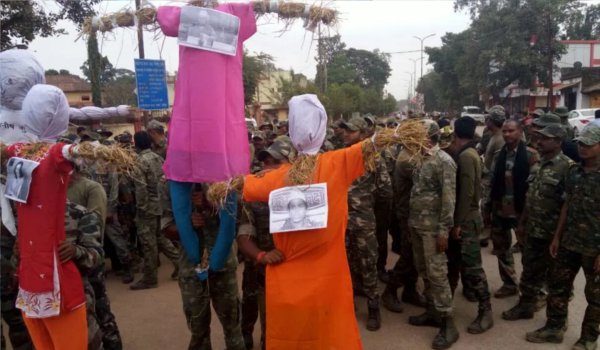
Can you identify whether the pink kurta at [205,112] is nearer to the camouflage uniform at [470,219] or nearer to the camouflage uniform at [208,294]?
the camouflage uniform at [208,294]

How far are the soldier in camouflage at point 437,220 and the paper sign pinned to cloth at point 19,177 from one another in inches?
113

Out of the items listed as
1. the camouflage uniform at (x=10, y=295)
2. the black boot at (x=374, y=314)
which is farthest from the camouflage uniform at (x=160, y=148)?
the black boot at (x=374, y=314)

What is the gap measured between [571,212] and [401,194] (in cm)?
178

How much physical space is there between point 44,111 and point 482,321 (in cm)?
395

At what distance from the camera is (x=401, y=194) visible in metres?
5.05

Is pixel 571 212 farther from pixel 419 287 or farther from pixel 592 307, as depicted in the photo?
pixel 419 287

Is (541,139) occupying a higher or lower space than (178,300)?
higher

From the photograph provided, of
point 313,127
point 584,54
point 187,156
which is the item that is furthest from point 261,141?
point 584,54

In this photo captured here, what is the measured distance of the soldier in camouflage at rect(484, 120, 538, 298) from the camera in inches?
193

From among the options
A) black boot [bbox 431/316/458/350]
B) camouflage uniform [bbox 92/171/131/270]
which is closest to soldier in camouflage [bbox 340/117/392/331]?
black boot [bbox 431/316/458/350]

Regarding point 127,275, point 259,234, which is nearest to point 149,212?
point 127,275

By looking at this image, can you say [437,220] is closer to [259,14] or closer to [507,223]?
[507,223]

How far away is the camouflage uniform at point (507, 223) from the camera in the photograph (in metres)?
4.96

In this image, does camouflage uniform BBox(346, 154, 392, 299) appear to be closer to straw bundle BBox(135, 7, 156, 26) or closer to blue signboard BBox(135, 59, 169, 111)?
straw bundle BBox(135, 7, 156, 26)
